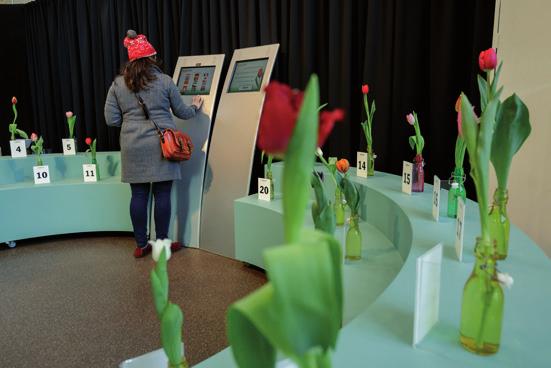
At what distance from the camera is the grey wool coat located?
3.01m

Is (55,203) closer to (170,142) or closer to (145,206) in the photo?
(145,206)

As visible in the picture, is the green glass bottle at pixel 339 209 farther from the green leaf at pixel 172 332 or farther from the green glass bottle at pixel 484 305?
the green leaf at pixel 172 332

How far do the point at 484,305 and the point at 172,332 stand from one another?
513 mm

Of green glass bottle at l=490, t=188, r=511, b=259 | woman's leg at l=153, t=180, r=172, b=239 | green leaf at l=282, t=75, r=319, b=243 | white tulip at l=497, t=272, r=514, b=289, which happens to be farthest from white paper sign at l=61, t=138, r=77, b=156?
green leaf at l=282, t=75, r=319, b=243

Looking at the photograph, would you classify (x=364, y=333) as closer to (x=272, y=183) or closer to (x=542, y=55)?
(x=542, y=55)

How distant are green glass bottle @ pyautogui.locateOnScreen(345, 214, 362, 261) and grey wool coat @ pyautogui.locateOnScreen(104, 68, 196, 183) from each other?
5.82 feet

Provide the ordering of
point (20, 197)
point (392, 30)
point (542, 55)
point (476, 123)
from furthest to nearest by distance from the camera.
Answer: point (20, 197) < point (392, 30) < point (542, 55) < point (476, 123)

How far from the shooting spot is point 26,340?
218cm

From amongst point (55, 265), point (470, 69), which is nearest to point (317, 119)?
point (470, 69)

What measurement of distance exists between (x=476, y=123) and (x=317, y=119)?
0.53m

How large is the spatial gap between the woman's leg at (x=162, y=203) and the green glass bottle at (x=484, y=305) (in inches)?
105

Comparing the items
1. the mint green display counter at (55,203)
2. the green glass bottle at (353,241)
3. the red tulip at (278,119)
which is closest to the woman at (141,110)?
the mint green display counter at (55,203)

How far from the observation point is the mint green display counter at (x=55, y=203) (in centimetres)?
356

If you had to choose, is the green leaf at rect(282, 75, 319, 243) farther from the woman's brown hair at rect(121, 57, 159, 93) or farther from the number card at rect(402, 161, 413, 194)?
the woman's brown hair at rect(121, 57, 159, 93)
